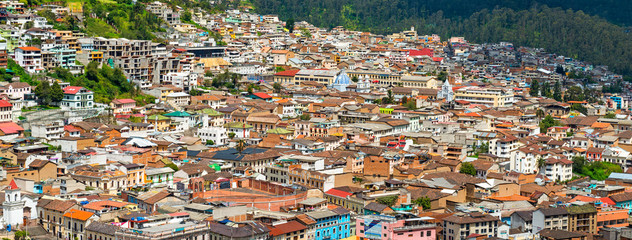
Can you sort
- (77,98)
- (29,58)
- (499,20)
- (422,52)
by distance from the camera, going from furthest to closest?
(499,20), (422,52), (29,58), (77,98)

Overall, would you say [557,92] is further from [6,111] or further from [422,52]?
[6,111]

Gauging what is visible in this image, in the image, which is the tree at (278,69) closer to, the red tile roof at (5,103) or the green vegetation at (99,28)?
the green vegetation at (99,28)

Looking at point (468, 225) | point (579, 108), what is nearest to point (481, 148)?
point (468, 225)

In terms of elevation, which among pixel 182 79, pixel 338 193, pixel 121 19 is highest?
pixel 121 19

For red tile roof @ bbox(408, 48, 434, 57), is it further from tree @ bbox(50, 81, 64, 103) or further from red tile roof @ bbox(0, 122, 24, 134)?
red tile roof @ bbox(0, 122, 24, 134)

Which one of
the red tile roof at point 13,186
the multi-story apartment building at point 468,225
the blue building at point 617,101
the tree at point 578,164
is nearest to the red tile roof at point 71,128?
the red tile roof at point 13,186

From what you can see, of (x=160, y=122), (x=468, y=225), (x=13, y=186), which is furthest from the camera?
(x=160, y=122)
